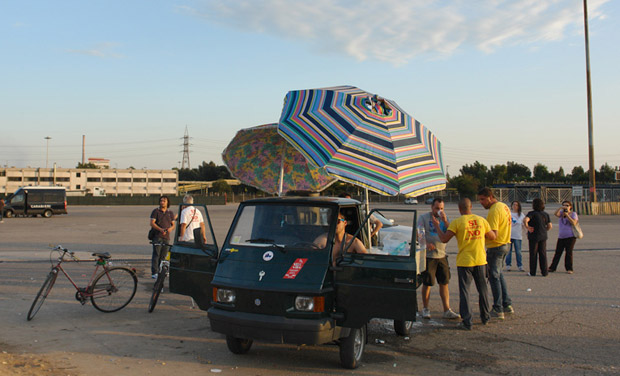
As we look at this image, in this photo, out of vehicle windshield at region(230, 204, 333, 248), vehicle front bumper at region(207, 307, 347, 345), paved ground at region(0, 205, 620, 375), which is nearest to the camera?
vehicle front bumper at region(207, 307, 347, 345)

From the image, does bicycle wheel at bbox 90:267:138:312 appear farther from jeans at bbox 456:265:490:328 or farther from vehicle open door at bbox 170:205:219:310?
jeans at bbox 456:265:490:328

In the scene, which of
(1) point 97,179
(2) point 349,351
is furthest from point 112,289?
(1) point 97,179

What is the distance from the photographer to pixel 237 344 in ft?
19.0

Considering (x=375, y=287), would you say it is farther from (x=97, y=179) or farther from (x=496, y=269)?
(x=97, y=179)

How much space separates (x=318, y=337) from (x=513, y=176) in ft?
468

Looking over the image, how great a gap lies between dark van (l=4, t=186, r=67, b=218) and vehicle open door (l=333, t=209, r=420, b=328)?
3599cm

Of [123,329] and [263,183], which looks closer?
[123,329]

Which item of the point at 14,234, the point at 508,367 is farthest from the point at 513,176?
the point at 508,367

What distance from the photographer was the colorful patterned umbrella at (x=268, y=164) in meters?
10.0

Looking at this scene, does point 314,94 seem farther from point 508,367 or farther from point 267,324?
A: point 508,367

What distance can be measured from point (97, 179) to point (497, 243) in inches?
5110

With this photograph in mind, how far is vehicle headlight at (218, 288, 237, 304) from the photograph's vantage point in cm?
531

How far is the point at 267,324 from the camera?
16.5 ft

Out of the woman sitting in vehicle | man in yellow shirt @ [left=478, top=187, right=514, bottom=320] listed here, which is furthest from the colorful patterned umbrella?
the woman sitting in vehicle
